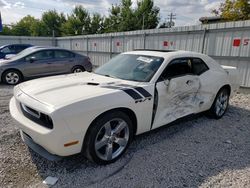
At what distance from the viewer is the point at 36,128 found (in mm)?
2445

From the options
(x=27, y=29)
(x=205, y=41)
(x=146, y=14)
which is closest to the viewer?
(x=205, y=41)

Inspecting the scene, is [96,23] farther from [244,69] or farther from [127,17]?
[244,69]

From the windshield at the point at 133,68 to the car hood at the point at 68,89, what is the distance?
0.69 feet

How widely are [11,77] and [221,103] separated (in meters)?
7.30

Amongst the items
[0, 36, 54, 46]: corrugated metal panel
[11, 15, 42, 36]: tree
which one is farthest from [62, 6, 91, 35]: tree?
[0, 36, 54, 46]: corrugated metal panel

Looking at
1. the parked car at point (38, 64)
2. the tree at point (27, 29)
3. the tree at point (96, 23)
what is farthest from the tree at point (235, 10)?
the tree at point (27, 29)

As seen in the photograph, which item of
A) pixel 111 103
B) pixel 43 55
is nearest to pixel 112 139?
pixel 111 103

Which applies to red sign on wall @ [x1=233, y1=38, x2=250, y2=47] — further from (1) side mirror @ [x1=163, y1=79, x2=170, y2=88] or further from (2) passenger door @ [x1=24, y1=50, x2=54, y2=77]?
(2) passenger door @ [x1=24, y1=50, x2=54, y2=77]

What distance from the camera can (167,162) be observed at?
2.95 metres

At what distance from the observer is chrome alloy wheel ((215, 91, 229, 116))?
4664mm

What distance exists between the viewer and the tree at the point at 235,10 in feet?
54.4

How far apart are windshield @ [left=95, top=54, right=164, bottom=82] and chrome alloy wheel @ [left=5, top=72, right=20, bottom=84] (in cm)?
536

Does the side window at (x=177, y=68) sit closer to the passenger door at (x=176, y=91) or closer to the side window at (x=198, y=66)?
the passenger door at (x=176, y=91)

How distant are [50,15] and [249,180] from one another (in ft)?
158
